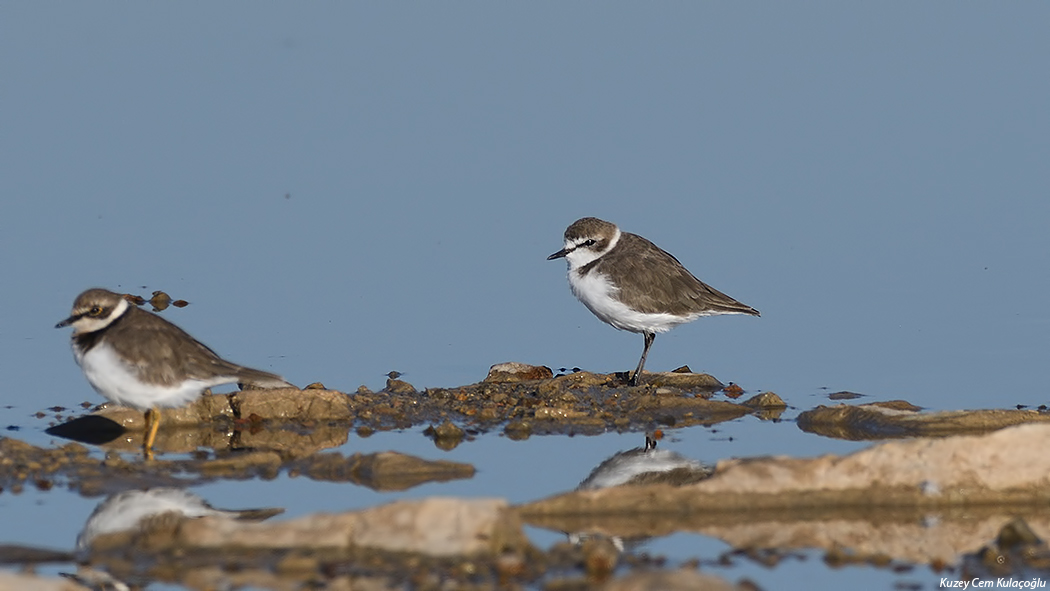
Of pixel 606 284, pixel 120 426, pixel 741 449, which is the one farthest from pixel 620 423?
pixel 120 426

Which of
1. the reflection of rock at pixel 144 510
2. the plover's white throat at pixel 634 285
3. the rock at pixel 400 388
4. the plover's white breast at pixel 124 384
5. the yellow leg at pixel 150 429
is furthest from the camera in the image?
the plover's white throat at pixel 634 285

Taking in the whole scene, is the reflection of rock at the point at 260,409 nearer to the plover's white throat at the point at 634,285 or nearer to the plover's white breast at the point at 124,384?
the plover's white breast at the point at 124,384

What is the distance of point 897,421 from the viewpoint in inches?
464

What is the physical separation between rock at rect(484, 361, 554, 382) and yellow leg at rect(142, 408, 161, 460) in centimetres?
324

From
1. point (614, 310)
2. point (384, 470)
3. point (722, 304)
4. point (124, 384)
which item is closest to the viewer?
point (384, 470)

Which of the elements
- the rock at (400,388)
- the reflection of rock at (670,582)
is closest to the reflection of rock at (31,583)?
the reflection of rock at (670,582)

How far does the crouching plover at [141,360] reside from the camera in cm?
1088

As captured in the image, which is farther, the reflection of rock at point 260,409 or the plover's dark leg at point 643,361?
the plover's dark leg at point 643,361

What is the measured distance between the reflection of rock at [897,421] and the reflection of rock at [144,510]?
4.92 m

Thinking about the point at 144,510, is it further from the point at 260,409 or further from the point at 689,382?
the point at 689,382

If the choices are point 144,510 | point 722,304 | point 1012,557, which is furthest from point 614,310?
point 1012,557

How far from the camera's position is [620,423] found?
1223 centimetres

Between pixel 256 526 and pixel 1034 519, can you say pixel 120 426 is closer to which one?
pixel 256 526

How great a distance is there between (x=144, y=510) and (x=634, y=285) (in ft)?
20.4
